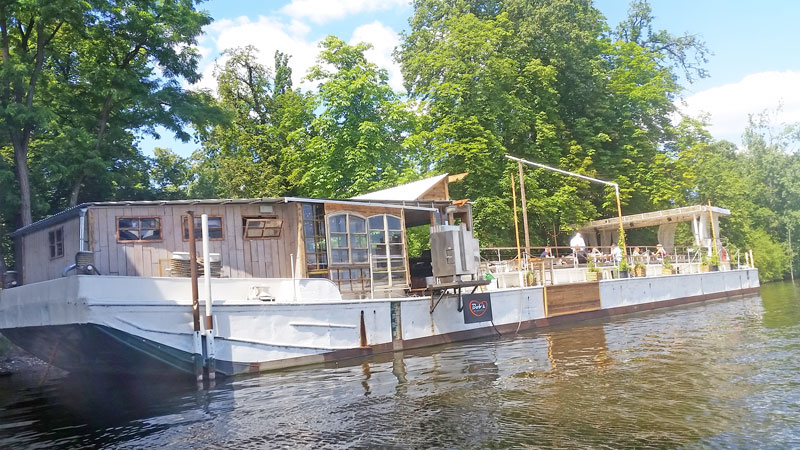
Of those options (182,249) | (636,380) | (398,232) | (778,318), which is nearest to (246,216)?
(182,249)

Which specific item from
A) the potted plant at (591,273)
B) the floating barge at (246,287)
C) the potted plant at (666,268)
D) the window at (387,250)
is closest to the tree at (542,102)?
the potted plant at (666,268)

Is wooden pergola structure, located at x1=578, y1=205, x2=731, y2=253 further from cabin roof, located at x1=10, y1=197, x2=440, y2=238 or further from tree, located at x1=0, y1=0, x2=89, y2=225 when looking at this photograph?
tree, located at x1=0, y1=0, x2=89, y2=225

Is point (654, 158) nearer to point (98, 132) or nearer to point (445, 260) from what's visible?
point (445, 260)

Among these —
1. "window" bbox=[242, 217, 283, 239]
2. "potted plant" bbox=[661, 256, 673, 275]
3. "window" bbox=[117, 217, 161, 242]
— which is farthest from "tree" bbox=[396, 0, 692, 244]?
"window" bbox=[117, 217, 161, 242]

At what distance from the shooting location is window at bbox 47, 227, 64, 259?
15891 mm

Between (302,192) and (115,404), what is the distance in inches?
870

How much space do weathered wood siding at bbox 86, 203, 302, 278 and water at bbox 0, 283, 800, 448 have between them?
2.95 meters

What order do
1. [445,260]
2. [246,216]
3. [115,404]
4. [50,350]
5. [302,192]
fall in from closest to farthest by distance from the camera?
[115,404] → [50,350] → [246,216] → [445,260] → [302,192]

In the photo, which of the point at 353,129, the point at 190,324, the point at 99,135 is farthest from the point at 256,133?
the point at 190,324

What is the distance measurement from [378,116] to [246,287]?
699 inches

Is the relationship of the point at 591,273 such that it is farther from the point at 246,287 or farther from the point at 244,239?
the point at 246,287

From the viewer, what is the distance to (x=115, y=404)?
41.0 feet

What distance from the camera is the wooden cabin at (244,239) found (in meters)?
14.9

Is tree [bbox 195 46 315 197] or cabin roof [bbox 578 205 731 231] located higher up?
tree [bbox 195 46 315 197]
